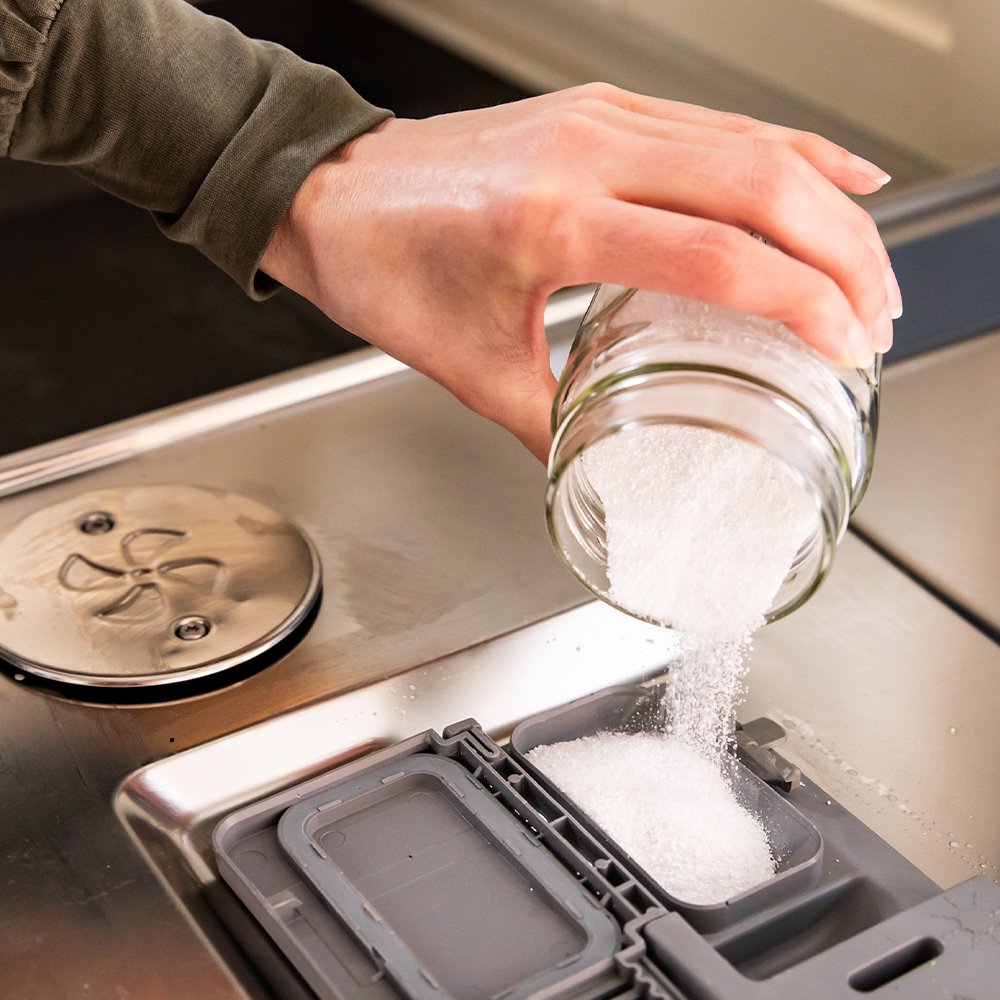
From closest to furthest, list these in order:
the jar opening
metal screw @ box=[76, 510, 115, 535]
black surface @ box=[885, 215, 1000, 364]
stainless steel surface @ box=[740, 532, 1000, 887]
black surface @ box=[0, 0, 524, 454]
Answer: the jar opening, stainless steel surface @ box=[740, 532, 1000, 887], metal screw @ box=[76, 510, 115, 535], black surface @ box=[885, 215, 1000, 364], black surface @ box=[0, 0, 524, 454]

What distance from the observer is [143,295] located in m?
1.66

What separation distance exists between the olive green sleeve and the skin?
0.05 ft

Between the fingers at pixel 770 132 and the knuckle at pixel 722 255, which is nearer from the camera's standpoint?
the knuckle at pixel 722 255

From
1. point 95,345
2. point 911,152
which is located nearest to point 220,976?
point 911,152

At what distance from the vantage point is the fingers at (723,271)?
408mm

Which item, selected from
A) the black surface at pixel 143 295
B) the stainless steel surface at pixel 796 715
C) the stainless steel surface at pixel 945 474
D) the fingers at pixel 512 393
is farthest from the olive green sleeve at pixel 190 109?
the black surface at pixel 143 295

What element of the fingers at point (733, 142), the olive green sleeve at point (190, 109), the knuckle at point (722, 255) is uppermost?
the fingers at point (733, 142)

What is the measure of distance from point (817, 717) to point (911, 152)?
59 centimetres

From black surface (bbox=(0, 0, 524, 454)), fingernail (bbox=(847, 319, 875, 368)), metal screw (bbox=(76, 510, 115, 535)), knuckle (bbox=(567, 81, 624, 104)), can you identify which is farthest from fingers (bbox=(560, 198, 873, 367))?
black surface (bbox=(0, 0, 524, 454))

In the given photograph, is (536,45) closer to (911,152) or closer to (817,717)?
(911,152)

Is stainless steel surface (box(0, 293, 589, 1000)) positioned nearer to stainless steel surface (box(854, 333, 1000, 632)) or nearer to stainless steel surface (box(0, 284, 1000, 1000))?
stainless steel surface (box(0, 284, 1000, 1000))

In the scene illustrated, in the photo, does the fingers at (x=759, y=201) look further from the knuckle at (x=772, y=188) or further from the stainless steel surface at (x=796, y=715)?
the stainless steel surface at (x=796, y=715)

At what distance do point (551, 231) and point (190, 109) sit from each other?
21 cm

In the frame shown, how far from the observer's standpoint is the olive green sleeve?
56 cm
